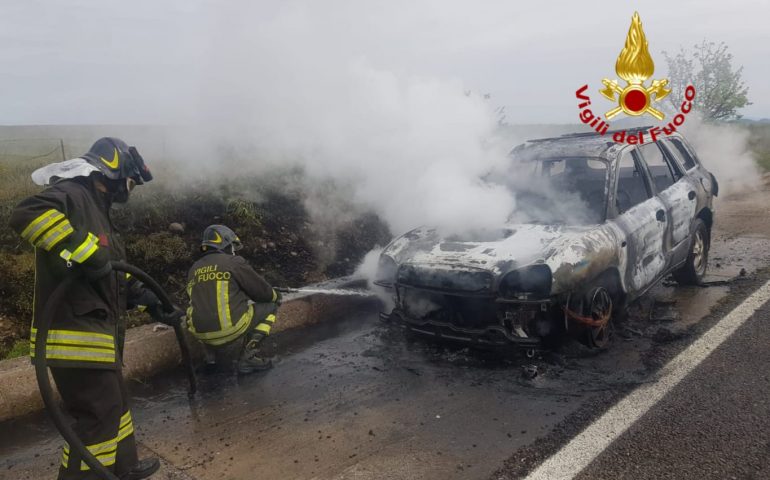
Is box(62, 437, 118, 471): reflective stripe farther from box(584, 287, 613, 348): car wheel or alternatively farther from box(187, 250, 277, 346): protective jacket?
box(584, 287, 613, 348): car wheel

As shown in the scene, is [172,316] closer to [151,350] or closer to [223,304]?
[223,304]

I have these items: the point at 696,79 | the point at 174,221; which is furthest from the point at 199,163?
the point at 696,79

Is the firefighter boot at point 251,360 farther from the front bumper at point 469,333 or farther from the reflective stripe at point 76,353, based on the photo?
the reflective stripe at point 76,353

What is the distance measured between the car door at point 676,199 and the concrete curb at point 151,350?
2.99 meters

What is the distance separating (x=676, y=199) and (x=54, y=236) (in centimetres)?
534

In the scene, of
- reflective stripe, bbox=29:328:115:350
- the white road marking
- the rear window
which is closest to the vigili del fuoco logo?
the rear window

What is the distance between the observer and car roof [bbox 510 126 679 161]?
534 cm

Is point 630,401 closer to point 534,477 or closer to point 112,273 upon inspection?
point 534,477

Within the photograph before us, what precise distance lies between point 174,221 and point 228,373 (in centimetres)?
266

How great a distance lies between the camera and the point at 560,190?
5605 mm

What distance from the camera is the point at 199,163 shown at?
29.1 ft

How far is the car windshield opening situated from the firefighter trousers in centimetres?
361

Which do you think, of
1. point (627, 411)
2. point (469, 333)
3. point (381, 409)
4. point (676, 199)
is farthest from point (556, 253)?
point (676, 199)

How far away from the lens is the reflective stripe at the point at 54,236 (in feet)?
8.41
